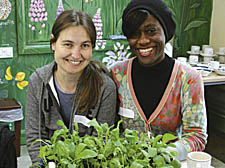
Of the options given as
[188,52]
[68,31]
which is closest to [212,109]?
[188,52]

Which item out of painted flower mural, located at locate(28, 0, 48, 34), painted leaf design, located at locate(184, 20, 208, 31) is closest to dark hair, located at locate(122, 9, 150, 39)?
painted flower mural, located at locate(28, 0, 48, 34)

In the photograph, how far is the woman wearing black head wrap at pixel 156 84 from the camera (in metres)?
1.52

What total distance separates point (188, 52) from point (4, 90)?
6.51 feet

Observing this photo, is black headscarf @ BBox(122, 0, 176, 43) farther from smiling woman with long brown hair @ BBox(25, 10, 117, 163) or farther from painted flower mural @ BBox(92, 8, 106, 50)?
painted flower mural @ BBox(92, 8, 106, 50)

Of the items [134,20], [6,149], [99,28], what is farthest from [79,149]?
[99,28]

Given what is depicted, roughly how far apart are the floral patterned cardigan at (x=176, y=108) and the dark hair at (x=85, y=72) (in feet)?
0.47

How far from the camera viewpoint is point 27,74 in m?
3.37

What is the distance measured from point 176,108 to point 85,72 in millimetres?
493

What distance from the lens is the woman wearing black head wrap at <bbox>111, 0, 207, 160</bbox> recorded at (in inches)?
60.0

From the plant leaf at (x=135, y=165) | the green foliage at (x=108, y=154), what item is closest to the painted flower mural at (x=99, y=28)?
the green foliage at (x=108, y=154)

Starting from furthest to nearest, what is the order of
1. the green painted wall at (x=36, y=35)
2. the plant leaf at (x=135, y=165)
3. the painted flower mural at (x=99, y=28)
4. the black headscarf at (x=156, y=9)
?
the painted flower mural at (x=99, y=28)
the green painted wall at (x=36, y=35)
the black headscarf at (x=156, y=9)
the plant leaf at (x=135, y=165)

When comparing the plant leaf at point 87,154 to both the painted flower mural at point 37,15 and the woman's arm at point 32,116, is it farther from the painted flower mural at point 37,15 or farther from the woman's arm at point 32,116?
the painted flower mural at point 37,15

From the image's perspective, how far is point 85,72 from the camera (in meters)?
1.74

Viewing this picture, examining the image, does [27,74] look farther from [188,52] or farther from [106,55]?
[188,52]
